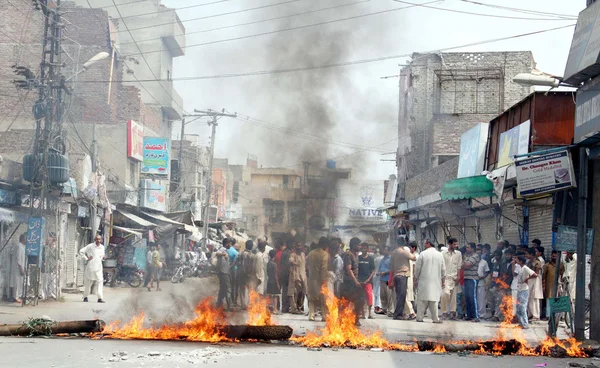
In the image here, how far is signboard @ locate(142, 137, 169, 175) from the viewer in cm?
3866

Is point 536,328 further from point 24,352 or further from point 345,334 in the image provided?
point 24,352

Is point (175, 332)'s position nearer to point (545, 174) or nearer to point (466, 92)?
point (545, 174)

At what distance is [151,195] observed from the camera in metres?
38.4

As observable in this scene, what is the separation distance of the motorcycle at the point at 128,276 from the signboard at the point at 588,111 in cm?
1842

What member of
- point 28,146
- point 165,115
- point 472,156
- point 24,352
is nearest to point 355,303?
point 24,352

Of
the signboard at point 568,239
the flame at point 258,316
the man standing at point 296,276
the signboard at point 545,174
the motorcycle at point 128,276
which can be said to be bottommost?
the motorcycle at point 128,276

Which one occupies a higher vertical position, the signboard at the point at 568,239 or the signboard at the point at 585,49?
the signboard at the point at 585,49

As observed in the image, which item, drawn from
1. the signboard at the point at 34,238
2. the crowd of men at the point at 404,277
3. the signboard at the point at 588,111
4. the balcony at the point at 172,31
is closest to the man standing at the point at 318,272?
the crowd of men at the point at 404,277

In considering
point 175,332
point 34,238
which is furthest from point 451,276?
point 34,238

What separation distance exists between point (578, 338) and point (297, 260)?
22.6 feet

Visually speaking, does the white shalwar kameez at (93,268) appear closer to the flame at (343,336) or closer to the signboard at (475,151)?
the flame at (343,336)

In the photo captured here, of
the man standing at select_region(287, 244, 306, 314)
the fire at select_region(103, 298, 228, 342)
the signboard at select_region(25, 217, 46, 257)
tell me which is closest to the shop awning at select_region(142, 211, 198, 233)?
the signboard at select_region(25, 217, 46, 257)

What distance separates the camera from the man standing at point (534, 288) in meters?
16.0

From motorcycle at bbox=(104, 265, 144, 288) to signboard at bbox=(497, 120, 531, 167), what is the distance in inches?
525
